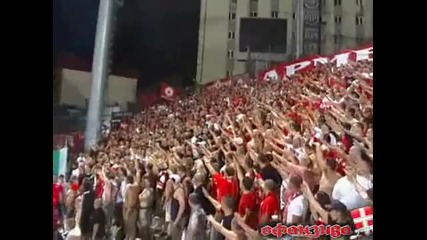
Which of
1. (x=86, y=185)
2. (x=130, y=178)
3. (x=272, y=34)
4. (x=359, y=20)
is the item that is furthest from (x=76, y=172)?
(x=359, y=20)

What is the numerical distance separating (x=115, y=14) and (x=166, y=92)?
14.1 inches

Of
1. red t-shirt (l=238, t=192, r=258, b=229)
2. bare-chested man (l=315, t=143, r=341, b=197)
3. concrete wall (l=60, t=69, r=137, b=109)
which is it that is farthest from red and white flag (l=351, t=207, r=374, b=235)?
concrete wall (l=60, t=69, r=137, b=109)

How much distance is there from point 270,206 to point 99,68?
82cm

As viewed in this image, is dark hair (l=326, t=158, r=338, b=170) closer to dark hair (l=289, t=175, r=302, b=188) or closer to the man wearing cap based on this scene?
dark hair (l=289, t=175, r=302, b=188)

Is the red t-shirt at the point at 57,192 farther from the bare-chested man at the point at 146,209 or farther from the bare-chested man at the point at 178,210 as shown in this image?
the bare-chested man at the point at 178,210

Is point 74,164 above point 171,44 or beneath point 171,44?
beneath

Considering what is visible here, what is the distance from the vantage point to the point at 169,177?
2.54 m

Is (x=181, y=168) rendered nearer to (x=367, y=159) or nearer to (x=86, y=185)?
(x=86, y=185)

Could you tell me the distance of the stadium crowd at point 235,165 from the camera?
2430 millimetres

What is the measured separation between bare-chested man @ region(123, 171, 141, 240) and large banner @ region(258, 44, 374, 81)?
2.05 ft

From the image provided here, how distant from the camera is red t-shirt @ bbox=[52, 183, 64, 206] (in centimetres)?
256

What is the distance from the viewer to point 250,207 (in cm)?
246
